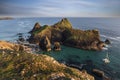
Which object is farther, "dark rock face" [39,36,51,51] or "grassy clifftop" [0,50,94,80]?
"dark rock face" [39,36,51,51]

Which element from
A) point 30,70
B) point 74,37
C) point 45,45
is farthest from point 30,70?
point 74,37

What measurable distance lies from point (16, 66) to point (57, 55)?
39.4m

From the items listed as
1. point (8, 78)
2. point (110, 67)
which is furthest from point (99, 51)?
point (8, 78)

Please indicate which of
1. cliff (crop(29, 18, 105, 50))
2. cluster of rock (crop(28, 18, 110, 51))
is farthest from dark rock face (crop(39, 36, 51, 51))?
cliff (crop(29, 18, 105, 50))

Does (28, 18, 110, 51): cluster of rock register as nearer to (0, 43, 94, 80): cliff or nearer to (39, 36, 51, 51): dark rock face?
(39, 36, 51, 51): dark rock face

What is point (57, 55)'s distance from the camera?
78.4 meters

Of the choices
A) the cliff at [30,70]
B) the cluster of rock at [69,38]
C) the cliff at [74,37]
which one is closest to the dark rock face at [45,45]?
the cluster of rock at [69,38]

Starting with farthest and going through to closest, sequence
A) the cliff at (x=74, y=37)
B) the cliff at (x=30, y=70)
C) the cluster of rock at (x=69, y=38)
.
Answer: the cliff at (x=74, y=37) → the cluster of rock at (x=69, y=38) → the cliff at (x=30, y=70)

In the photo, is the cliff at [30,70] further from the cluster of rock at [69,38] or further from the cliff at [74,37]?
the cliff at [74,37]

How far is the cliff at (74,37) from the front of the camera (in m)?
93.6

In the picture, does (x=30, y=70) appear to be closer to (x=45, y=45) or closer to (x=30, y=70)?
(x=30, y=70)

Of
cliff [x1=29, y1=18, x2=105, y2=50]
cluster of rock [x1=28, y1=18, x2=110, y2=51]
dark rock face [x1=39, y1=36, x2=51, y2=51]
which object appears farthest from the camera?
cliff [x1=29, y1=18, x2=105, y2=50]

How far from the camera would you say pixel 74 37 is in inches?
3856

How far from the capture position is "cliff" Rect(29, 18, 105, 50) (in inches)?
3684
